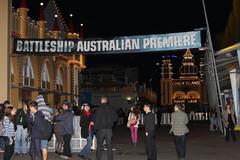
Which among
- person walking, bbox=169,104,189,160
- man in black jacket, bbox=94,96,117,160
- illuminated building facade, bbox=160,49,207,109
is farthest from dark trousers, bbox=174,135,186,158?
illuminated building facade, bbox=160,49,207,109

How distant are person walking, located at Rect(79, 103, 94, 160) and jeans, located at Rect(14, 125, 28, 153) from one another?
8.26ft

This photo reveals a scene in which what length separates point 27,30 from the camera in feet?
115

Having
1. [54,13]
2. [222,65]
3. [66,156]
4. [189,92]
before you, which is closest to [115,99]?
[54,13]

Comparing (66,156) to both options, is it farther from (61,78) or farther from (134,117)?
(61,78)

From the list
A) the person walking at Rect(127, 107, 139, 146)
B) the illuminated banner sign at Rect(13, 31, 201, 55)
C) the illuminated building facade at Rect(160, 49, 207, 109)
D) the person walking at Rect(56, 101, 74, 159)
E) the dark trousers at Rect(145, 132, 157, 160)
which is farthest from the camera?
the illuminated building facade at Rect(160, 49, 207, 109)

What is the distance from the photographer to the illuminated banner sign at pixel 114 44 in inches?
830

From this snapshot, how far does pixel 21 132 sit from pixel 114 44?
21.3 ft

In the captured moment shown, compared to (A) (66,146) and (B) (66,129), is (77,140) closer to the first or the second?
(A) (66,146)

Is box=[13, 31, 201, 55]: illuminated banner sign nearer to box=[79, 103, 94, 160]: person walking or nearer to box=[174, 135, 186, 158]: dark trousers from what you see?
box=[79, 103, 94, 160]: person walking

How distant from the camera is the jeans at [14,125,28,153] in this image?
17328mm

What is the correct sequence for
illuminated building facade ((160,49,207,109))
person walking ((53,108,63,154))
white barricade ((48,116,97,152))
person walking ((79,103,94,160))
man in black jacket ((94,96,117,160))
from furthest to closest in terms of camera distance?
illuminated building facade ((160,49,207,109)) → white barricade ((48,116,97,152)) → person walking ((53,108,63,154)) → person walking ((79,103,94,160)) → man in black jacket ((94,96,117,160))

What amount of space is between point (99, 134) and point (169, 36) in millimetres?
8271

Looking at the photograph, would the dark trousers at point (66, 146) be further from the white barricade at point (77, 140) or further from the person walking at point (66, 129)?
the white barricade at point (77, 140)

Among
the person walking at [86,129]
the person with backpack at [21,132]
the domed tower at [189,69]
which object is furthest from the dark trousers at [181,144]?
the domed tower at [189,69]
